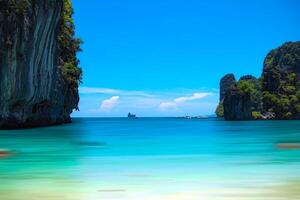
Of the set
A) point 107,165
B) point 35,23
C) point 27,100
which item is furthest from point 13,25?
point 107,165

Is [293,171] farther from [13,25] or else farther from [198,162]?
[13,25]

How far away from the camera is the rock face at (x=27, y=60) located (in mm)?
35781

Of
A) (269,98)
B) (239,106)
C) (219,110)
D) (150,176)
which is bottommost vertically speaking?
(150,176)

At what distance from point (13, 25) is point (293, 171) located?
95.0 feet

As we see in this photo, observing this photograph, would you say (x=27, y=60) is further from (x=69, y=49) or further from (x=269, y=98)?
(x=269, y=98)

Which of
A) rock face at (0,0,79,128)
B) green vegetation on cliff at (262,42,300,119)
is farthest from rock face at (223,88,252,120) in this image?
rock face at (0,0,79,128)

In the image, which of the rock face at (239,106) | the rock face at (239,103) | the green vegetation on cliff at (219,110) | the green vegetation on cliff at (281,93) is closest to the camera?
the rock face at (239,106)

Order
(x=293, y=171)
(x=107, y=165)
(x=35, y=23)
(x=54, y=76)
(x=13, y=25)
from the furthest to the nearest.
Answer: (x=54, y=76), (x=35, y=23), (x=13, y=25), (x=107, y=165), (x=293, y=171)

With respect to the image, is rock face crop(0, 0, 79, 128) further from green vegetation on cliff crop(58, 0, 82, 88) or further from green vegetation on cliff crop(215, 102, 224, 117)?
green vegetation on cliff crop(215, 102, 224, 117)

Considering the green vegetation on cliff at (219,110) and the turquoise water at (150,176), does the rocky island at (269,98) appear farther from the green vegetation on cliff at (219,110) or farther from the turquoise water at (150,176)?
the turquoise water at (150,176)

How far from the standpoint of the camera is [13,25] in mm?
35875

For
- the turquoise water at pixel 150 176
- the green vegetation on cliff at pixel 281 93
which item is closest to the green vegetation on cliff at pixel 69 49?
the turquoise water at pixel 150 176

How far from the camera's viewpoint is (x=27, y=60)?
38625 mm

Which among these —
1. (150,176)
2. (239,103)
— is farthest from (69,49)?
(239,103)
